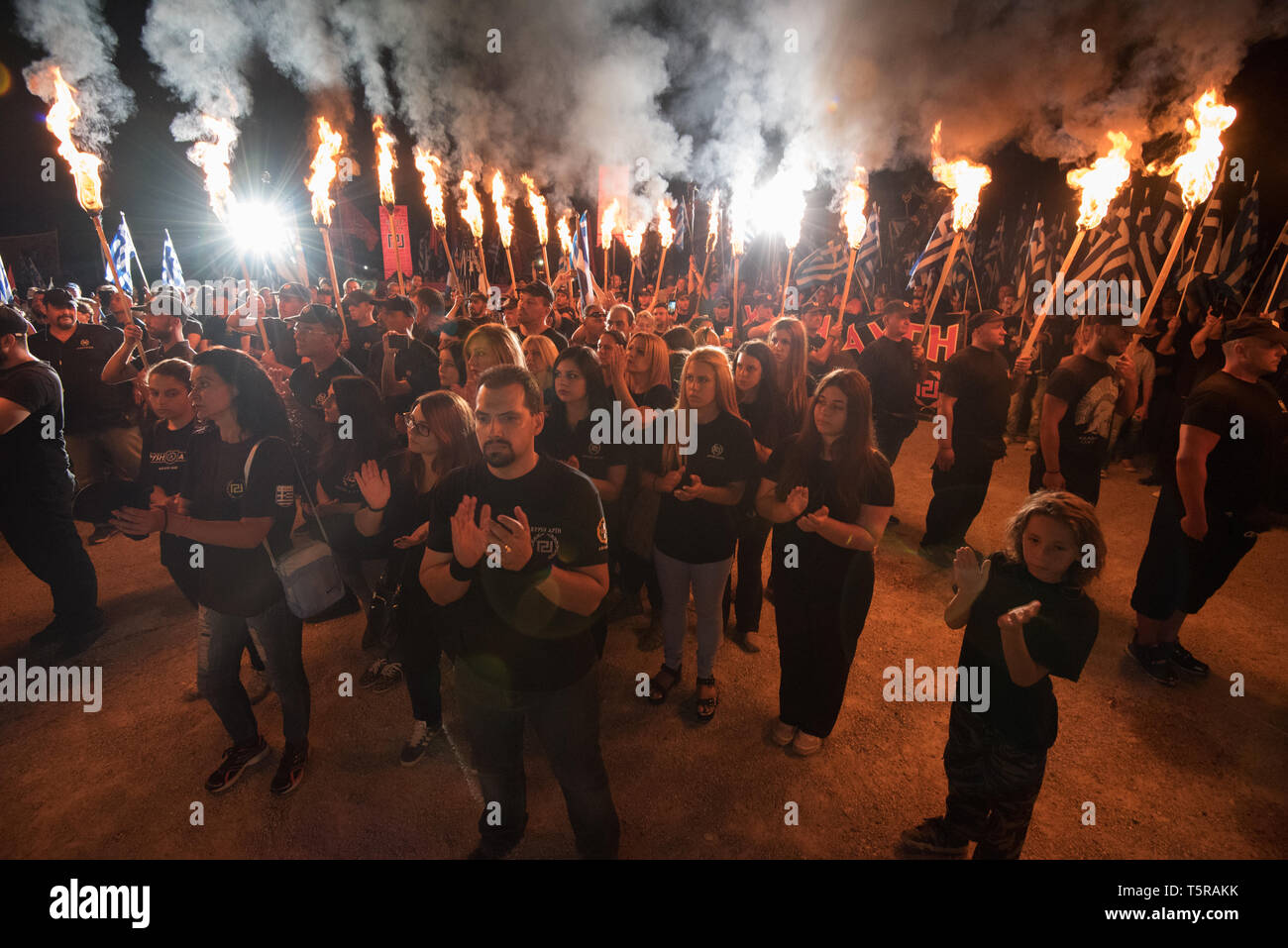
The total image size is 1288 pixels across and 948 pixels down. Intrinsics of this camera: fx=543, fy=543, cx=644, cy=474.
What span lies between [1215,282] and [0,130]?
3290cm

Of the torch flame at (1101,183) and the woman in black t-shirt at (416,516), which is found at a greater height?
the torch flame at (1101,183)

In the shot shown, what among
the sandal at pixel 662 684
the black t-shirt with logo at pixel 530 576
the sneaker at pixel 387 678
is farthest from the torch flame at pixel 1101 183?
the sneaker at pixel 387 678

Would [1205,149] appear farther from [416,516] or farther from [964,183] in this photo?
[416,516]

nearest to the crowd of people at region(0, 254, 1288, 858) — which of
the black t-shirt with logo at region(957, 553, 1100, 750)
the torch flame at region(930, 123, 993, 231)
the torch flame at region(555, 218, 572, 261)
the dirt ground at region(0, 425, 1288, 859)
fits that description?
the black t-shirt with logo at region(957, 553, 1100, 750)

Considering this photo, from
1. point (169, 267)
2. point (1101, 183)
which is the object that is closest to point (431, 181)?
point (169, 267)

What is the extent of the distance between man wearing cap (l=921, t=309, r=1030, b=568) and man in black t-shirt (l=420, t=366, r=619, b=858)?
16.7 ft

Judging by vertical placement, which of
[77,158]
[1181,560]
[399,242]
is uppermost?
[399,242]

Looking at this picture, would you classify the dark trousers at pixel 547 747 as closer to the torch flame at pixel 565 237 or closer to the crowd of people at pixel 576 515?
the crowd of people at pixel 576 515

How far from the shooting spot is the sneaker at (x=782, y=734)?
11.8 feet

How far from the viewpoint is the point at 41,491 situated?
4324 mm

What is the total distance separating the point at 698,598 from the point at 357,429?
8.38 ft

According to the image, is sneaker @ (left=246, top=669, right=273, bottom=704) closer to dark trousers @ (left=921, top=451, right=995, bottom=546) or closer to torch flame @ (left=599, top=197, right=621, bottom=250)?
dark trousers @ (left=921, top=451, right=995, bottom=546)

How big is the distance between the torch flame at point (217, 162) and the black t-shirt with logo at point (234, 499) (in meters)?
6.22
